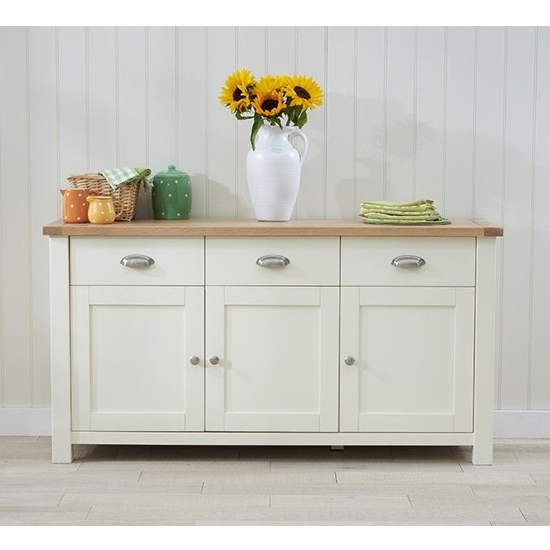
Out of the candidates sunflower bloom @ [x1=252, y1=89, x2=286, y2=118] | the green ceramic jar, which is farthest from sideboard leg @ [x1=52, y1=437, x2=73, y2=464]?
sunflower bloom @ [x1=252, y1=89, x2=286, y2=118]

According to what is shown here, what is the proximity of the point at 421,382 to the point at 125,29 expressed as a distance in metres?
1.65

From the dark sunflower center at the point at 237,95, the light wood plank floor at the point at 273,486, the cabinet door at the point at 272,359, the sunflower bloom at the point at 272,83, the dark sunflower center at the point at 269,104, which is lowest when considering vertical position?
the light wood plank floor at the point at 273,486

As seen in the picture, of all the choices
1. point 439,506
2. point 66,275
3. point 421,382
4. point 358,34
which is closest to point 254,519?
point 439,506

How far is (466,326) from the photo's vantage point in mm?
3354

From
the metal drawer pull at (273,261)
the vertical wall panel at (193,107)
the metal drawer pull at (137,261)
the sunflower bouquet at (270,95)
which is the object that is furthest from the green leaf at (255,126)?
the metal drawer pull at (137,261)

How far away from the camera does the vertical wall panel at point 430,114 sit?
3.68 meters

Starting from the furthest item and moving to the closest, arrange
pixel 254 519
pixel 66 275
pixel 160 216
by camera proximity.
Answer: pixel 160 216
pixel 66 275
pixel 254 519

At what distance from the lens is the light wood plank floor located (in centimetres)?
293

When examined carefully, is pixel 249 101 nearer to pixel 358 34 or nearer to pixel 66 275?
pixel 358 34

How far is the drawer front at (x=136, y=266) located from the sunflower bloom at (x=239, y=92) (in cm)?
49

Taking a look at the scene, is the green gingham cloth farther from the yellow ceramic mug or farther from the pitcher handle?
the pitcher handle

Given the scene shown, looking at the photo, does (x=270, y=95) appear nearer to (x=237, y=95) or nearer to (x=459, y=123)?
(x=237, y=95)

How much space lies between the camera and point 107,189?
11.5 feet

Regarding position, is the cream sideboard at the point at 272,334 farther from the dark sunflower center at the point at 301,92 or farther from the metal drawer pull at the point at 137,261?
the dark sunflower center at the point at 301,92
